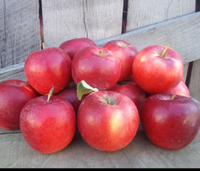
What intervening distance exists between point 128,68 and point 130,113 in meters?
0.31

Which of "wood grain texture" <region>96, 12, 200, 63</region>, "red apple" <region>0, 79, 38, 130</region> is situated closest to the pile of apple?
"red apple" <region>0, 79, 38, 130</region>

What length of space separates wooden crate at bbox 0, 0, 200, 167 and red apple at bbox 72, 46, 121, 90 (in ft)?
0.85

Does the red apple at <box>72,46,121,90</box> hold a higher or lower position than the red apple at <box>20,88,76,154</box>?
higher

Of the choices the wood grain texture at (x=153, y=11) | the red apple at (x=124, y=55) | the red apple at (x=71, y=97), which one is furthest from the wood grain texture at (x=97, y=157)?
the wood grain texture at (x=153, y=11)

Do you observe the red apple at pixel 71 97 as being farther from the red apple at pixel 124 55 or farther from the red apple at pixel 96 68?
the red apple at pixel 124 55

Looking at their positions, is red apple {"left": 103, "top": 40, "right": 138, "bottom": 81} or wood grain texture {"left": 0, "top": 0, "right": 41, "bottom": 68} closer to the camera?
red apple {"left": 103, "top": 40, "right": 138, "bottom": 81}

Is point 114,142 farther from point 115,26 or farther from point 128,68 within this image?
point 115,26

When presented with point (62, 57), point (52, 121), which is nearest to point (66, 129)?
point (52, 121)

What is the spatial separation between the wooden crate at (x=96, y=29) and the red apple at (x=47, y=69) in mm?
244

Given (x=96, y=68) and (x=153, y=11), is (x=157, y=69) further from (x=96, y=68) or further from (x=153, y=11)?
(x=153, y=11)

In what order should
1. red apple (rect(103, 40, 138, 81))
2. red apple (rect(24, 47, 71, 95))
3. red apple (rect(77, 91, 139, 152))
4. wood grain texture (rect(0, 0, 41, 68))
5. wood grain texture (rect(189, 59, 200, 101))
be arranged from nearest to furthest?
red apple (rect(77, 91, 139, 152))
red apple (rect(24, 47, 71, 95))
red apple (rect(103, 40, 138, 81))
wood grain texture (rect(0, 0, 41, 68))
wood grain texture (rect(189, 59, 200, 101))

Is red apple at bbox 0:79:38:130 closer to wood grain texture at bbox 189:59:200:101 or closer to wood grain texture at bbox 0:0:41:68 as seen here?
wood grain texture at bbox 0:0:41:68

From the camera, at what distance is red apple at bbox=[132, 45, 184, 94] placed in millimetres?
807

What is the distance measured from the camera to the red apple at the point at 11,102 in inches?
32.2
